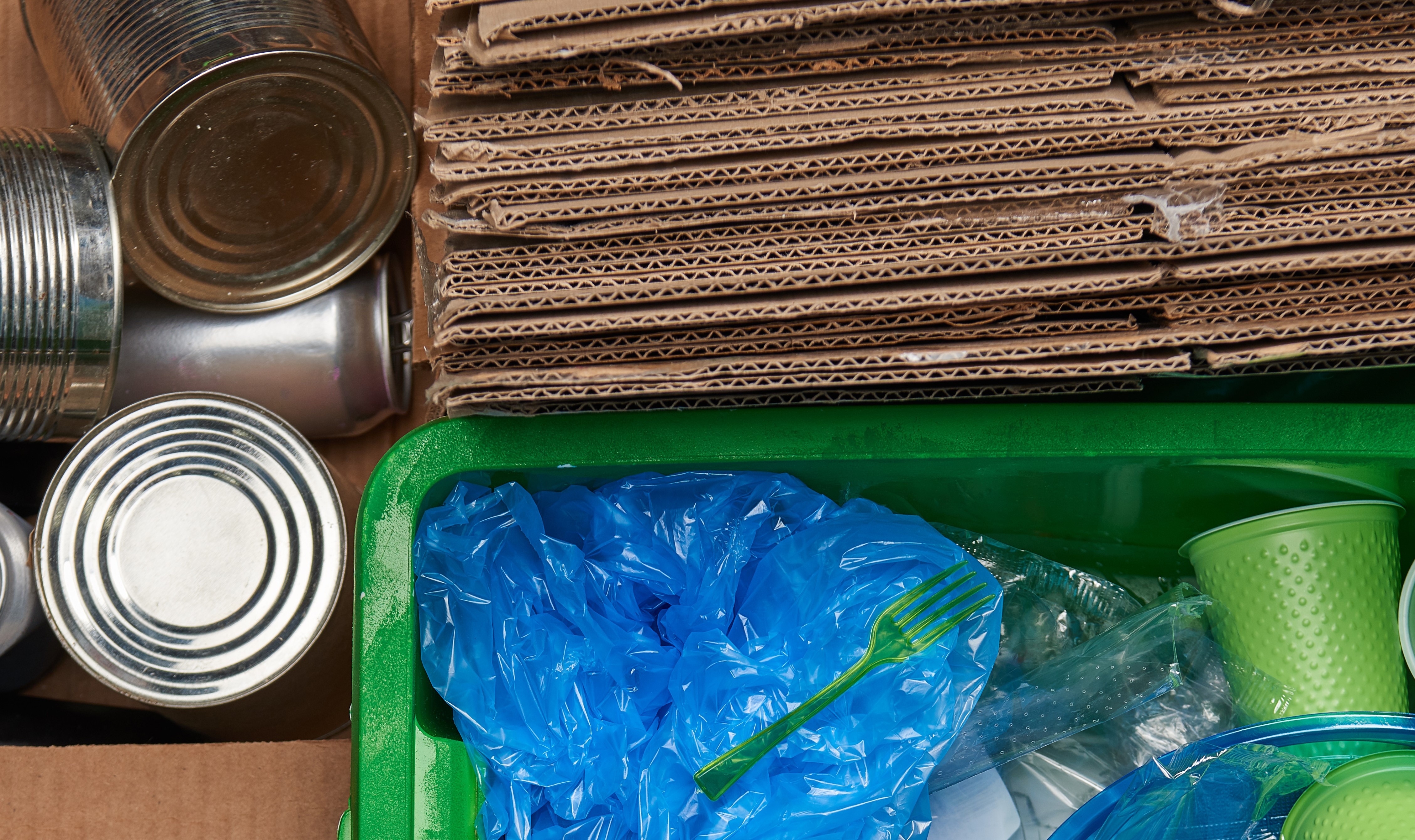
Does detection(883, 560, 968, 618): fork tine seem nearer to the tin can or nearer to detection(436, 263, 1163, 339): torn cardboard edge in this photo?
detection(436, 263, 1163, 339): torn cardboard edge

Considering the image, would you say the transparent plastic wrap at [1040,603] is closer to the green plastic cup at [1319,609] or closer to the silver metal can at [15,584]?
the green plastic cup at [1319,609]

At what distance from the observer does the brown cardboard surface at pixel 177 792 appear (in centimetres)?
92

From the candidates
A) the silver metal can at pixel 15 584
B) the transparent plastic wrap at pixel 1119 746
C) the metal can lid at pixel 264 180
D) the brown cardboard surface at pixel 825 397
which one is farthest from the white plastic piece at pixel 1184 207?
the silver metal can at pixel 15 584

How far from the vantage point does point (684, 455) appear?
0.76 meters

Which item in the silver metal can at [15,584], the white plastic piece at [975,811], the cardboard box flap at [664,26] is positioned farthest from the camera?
the silver metal can at [15,584]

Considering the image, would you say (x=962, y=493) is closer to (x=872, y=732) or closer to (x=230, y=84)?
(x=872, y=732)

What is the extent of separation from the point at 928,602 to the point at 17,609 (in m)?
0.93

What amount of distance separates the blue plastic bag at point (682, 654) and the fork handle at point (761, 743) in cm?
3

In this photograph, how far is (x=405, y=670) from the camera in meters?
0.74

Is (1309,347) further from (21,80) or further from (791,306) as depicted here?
(21,80)

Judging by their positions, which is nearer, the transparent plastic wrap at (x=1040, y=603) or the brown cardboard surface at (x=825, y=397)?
the brown cardboard surface at (x=825, y=397)

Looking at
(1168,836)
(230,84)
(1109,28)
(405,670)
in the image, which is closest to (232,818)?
(405,670)

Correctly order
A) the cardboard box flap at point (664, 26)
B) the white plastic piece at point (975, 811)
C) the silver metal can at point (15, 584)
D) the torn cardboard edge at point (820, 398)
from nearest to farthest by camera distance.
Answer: the cardboard box flap at point (664, 26), the torn cardboard edge at point (820, 398), the white plastic piece at point (975, 811), the silver metal can at point (15, 584)

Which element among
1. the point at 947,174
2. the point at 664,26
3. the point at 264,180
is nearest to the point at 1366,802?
the point at 947,174
